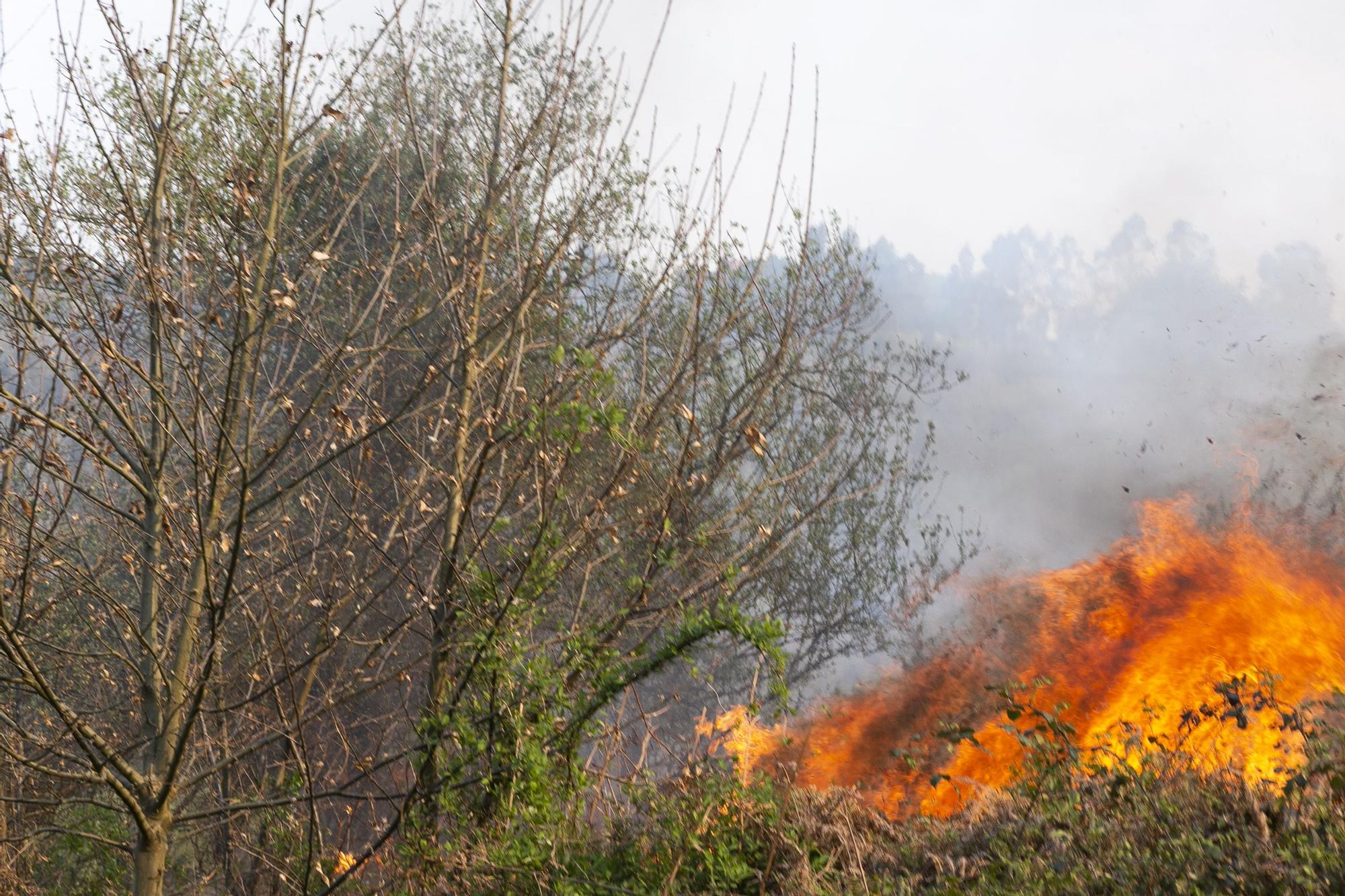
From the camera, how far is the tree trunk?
5082 millimetres

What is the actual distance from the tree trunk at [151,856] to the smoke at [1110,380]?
17.1 m

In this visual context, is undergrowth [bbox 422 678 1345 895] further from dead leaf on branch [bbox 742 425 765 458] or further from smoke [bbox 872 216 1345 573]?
smoke [bbox 872 216 1345 573]

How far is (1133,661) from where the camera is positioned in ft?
40.6

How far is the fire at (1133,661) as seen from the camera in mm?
11009

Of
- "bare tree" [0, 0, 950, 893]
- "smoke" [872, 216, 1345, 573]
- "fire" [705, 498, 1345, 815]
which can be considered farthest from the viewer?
"smoke" [872, 216, 1345, 573]

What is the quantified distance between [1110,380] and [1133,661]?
1799 centimetres

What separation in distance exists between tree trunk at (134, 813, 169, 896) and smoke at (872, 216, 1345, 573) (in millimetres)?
17086

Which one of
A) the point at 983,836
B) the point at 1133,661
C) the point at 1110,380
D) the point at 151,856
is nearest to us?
the point at 151,856

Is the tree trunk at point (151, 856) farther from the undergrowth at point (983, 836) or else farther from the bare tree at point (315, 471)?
the undergrowth at point (983, 836)

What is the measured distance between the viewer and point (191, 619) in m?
5.46

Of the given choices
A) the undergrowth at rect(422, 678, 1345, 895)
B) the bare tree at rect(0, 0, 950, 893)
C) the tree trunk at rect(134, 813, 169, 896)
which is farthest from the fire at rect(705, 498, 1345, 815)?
the tree trunk at rect(134, 813, 169, 896)

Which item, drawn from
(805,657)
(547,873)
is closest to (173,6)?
(547,873)

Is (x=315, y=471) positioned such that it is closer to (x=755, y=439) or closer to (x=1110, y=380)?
(x=755, y=439)

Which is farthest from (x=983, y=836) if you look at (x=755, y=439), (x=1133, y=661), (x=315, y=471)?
(x=1133, y=661)
